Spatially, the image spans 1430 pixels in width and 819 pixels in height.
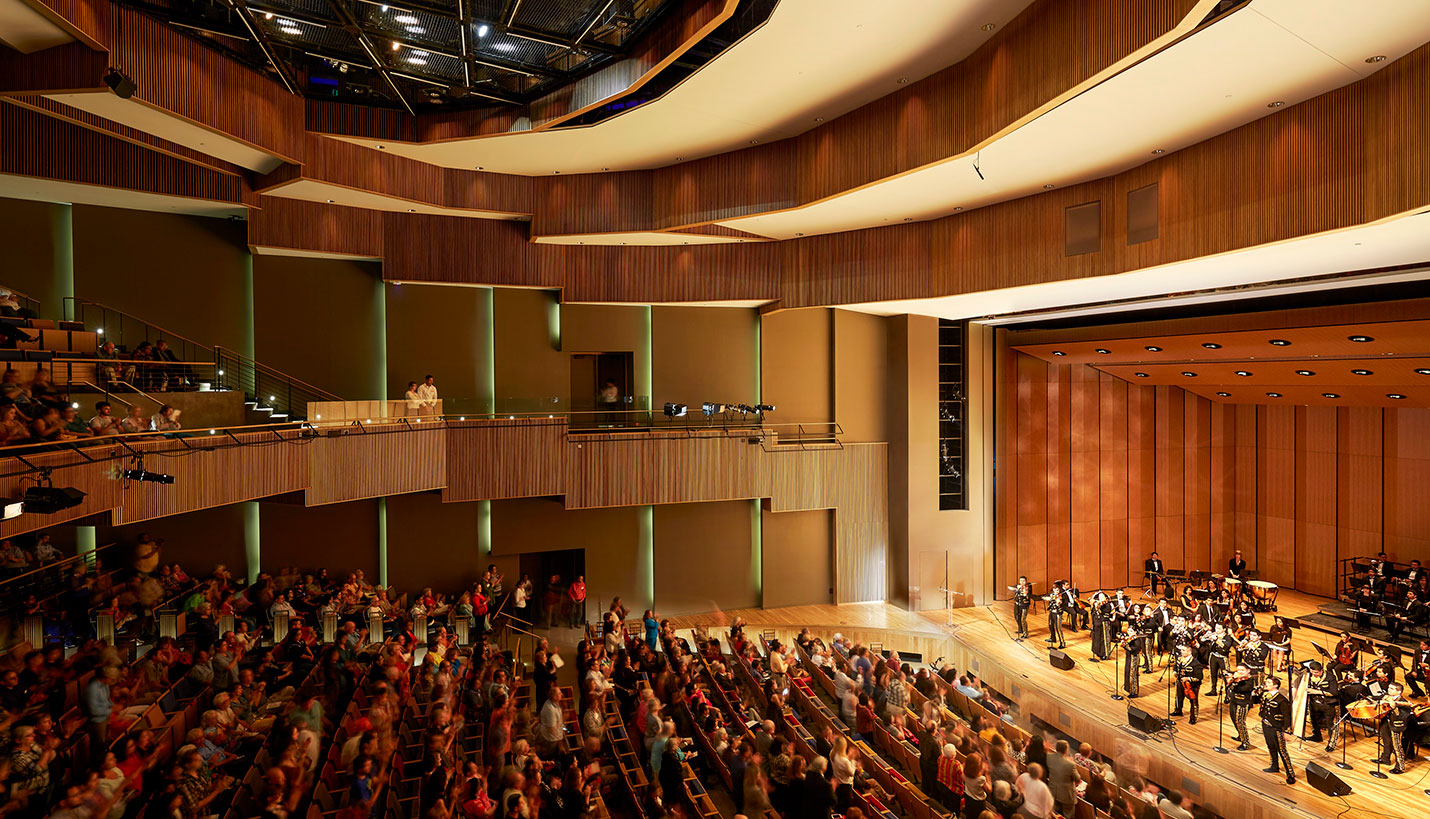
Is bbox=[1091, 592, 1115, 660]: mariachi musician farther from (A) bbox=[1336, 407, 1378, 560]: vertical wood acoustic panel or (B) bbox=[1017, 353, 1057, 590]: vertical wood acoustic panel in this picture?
(A) bbox=[1336, 407, 1378, 560]: vertical wood acoustic panel

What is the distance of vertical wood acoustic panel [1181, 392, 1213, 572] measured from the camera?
1181 centimetres

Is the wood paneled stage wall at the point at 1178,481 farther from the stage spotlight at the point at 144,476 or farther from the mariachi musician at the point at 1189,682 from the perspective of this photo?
the stage spotlight at the point at 144,476

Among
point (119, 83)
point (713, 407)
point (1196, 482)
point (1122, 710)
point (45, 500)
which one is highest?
point (119, 83)

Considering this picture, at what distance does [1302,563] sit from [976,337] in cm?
573

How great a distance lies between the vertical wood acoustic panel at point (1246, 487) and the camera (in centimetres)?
1174

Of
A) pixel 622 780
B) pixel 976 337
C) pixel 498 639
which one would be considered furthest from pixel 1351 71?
pixel 498 639

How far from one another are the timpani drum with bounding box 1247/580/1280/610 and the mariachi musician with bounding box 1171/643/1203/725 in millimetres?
4044

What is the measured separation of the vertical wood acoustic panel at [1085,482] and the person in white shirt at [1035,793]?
7369 mm

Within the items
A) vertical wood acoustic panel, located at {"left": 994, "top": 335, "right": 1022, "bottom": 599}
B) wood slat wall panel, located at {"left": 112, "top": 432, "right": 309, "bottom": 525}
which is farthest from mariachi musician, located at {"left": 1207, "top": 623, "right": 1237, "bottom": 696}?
wood slat wall panel, located at {"left": 112, "top": 432, "right": 309, "bottom": 525}

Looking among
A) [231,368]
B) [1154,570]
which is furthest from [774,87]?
[1154,570]

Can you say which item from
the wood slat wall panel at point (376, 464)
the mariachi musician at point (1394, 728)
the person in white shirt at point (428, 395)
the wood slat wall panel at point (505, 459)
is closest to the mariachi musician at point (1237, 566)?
the mariachi musician at point (1394, 728)

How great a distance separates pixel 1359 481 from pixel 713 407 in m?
8.78

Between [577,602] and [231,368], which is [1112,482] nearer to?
[577,602]

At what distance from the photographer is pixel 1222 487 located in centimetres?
1197
